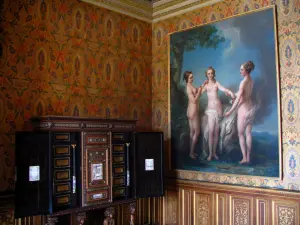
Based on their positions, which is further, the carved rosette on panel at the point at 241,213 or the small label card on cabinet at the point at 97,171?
the carved rosette on panel at the point at 241,213

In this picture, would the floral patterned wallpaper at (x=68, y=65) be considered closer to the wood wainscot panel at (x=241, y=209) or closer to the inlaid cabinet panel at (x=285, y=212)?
the wood wainscot panel at (x=241, y=209)

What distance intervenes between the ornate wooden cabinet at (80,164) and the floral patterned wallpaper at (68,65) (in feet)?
1.62

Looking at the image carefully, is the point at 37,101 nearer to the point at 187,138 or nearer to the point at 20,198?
the point at 20,198

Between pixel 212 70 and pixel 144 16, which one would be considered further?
pixel 144 16

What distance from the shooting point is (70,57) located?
504 centimetres

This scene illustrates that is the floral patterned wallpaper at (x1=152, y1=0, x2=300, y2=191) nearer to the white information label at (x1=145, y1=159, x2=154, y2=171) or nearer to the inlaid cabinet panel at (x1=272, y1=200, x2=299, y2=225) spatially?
the inlaid cabinet panel at (x1=272, y1=200, x2=299, y2=225)

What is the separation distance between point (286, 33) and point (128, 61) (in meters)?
2.61

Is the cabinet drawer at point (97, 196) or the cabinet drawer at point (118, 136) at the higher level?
the cabinet drawer at point (118, 136)

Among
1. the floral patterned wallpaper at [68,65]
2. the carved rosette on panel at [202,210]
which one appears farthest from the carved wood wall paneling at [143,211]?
the floral patterned wallpaper at [68,65]

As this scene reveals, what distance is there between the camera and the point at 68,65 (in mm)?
5000

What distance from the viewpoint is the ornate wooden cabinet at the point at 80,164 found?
3.91 m

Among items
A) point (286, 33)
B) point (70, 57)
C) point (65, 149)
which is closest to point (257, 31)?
point (286, 33)

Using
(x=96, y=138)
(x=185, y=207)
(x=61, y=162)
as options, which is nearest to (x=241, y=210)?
(x=185, y=207)

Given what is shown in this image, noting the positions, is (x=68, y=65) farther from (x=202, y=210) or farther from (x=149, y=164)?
(x=202, y=210)
